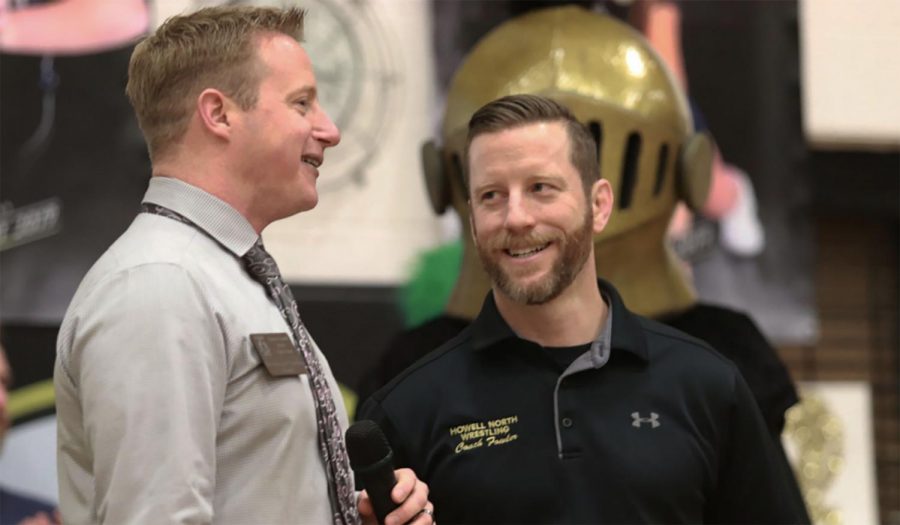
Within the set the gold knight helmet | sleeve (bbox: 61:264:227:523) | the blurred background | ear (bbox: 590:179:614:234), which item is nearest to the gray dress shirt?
sleeve (bbox: 61:264:227:523)

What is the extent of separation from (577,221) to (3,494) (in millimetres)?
2681

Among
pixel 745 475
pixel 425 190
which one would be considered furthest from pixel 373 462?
pixel 425 190

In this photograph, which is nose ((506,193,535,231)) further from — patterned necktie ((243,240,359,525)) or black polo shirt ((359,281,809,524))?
patterned necktie ((243,240,359,525))

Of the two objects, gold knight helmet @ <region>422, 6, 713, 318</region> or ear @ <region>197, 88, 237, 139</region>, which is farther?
gold knight helmet @ <region>422, 6, 713, 318</region>

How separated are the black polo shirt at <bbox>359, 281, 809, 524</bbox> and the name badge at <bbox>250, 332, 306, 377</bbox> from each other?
0.40 metres

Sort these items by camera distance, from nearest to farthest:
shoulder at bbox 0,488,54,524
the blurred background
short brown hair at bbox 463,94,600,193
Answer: short brown hair at bbox 463,94,600,193, shoulder at bbox 0,488,54,524, the blurred background

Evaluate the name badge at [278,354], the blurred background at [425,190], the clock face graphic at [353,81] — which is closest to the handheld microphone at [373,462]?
the name badge at [278,354]

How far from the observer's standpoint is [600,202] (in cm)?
213

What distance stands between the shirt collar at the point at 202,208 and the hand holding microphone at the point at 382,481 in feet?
0.88

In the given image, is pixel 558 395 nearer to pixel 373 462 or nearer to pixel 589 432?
pixel 589 432

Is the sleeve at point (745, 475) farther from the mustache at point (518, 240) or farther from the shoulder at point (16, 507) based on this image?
the shoulder at point (16, 507)

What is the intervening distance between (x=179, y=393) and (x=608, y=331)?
29.3 inches

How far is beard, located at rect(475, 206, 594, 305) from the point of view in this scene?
6.64 feet

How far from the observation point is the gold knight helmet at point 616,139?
9.27 feet
